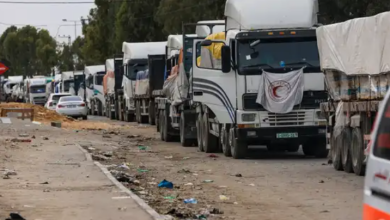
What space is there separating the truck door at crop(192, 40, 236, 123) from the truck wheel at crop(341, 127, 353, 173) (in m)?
4.08

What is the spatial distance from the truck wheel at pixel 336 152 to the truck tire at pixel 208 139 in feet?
18.4

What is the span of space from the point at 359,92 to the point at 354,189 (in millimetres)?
2574

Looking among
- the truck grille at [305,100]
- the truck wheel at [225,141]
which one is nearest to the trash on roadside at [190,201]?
the truck grille at [305,100]

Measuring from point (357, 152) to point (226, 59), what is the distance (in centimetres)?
504

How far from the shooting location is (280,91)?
21.9m

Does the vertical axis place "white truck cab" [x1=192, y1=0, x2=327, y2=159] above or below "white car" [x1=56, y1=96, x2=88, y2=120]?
above

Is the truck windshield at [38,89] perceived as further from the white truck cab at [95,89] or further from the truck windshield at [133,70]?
the truck windshield at [133,70]

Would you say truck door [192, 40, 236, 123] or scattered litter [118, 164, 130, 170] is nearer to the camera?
scattered litter [118, 164, 130, 170]

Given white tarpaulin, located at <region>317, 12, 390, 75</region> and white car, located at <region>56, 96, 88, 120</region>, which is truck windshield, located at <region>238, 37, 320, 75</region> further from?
white car, located at <region>56, 96, 88, 120</region>

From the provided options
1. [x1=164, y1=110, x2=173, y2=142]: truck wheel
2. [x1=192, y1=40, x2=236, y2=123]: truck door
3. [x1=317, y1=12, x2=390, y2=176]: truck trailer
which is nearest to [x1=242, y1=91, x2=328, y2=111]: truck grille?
[x1=192, y1=40, x2=236, y2=123]: truck door

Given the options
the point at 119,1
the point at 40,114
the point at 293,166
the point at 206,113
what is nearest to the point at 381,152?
the point at 293,166

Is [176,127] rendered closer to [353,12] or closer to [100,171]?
[100,171]

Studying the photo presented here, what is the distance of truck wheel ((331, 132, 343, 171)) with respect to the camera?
1913 centimetres

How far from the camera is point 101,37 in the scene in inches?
3962
